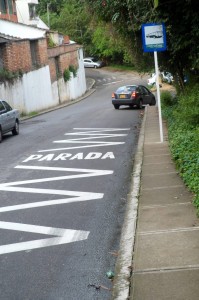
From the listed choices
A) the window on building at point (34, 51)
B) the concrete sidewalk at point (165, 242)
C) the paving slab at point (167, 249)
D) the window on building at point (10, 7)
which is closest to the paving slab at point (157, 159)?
the concrete sidewalk at point (165, 242)

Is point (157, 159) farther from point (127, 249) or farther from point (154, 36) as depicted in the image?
point (127, 249)

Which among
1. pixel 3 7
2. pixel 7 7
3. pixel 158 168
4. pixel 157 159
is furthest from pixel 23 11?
pixel 158 168

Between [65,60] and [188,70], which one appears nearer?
[188,70]

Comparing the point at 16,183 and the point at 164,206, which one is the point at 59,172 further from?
the point at 164,206

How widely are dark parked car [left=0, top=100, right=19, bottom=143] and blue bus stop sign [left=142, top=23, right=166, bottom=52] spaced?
797cm

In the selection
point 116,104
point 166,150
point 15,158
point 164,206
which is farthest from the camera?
point 116,104

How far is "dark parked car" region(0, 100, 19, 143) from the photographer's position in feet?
68.1

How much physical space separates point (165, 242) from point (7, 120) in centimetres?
1534

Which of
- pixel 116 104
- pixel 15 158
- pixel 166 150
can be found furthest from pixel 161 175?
pixel 116 104

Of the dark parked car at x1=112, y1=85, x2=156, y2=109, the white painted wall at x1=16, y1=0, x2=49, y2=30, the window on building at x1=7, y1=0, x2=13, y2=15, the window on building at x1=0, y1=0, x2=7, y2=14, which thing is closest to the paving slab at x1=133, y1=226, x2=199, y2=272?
the dark parked car at x1=112, y1=85, x2=156, y2=109

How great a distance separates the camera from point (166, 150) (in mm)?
13898

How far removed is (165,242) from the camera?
678 centimetres

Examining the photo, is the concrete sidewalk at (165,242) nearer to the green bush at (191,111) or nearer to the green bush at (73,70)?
the green bush at (191,111)

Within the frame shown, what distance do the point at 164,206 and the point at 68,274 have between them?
8.93 feet
